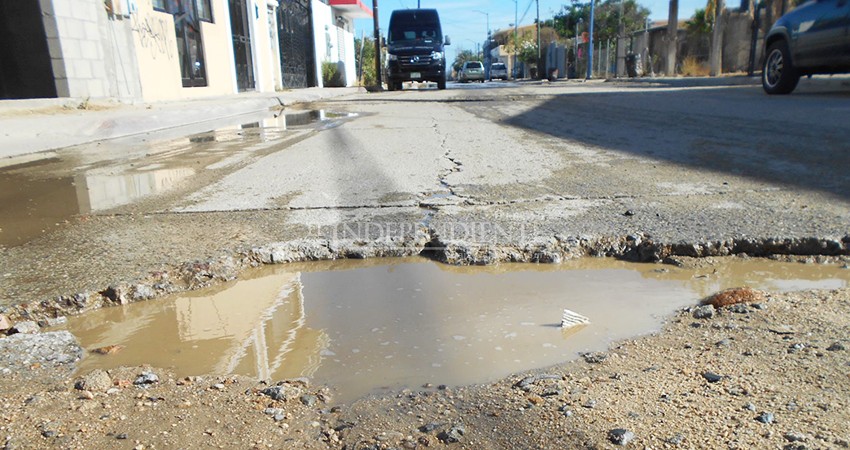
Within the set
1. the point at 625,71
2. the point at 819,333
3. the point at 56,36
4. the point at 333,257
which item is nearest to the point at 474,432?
the point at 819,333

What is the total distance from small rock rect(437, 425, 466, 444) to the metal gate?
19473 mm

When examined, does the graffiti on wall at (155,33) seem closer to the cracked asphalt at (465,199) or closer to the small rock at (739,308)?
the cracked asphalt at (465,199)

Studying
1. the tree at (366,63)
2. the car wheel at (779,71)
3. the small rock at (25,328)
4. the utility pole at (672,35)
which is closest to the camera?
the small rock at (25,328)

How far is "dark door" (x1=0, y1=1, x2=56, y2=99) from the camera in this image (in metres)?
8.00

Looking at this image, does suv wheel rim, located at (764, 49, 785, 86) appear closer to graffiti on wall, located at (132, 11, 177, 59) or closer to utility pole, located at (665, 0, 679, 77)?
graffiti on wall, located at (132, 11, 177, 59)

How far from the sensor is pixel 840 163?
4.12m

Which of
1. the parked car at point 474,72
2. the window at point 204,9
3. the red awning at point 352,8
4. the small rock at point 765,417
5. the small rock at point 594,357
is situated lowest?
the small rock at point 594,357

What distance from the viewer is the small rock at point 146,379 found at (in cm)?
167

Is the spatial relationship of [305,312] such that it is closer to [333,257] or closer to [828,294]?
[333,257]

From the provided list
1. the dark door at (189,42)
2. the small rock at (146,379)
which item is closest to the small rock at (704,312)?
the small rock at (146,379)

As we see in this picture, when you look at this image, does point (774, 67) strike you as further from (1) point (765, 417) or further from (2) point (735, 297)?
(1) point (765, 417)

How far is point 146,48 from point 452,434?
11.4 metres

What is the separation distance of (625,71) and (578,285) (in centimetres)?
3565

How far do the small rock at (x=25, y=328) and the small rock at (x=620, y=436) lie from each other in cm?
189
